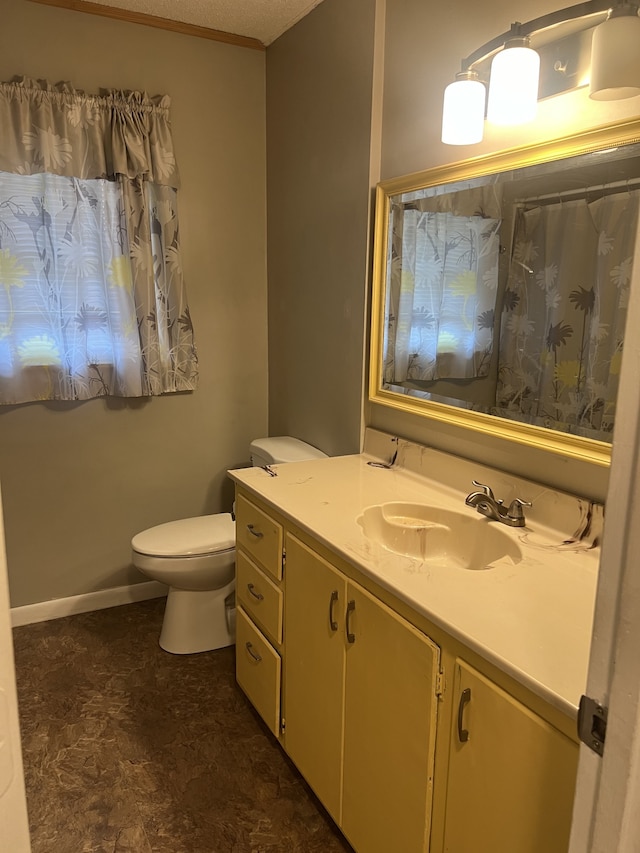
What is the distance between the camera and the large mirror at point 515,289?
1.46 m

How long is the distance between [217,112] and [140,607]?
2305 millimetres

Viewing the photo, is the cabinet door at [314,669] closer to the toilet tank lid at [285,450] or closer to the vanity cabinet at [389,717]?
the vanity cabinet at [389,717]

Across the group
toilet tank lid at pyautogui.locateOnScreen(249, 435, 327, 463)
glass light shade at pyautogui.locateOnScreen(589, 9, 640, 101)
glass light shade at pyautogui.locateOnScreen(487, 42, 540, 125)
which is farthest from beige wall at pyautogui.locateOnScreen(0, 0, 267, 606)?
glass light shade at pyautogui.locateOnScreen(589, 9, 640, 101)

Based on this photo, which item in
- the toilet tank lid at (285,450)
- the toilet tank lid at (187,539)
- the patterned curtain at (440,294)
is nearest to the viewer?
the patterned curtain at (440,294)

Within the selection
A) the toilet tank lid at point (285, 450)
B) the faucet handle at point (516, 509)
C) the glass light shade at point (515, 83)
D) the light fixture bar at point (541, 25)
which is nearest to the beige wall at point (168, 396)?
the toilet tank lid at point (285, 450)

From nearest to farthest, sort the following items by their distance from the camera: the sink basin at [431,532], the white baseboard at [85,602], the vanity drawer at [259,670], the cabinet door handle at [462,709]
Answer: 1. the cabinet door handle at [462,709]
2. the sink basin at [431,532]
3. the vanity drawer at [259,670]
4. the white baseboard at [85,602]

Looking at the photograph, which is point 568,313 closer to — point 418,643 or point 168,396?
point 418,643

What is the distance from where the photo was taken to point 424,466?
210 centimetres

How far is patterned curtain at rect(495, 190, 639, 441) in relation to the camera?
4.74ft

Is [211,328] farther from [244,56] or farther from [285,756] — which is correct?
[285,756]

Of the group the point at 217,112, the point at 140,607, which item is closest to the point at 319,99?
the point at 217,112

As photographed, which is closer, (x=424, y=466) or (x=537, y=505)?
(x=537, y=505)

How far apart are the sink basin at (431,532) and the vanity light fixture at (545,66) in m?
1.04

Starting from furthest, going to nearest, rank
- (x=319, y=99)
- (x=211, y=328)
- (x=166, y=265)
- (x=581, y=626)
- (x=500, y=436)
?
(x=211, y=328)
(x=166, y=265)
(x=319, y=99)
(x=500, y=436)
(x=581, y=626)
